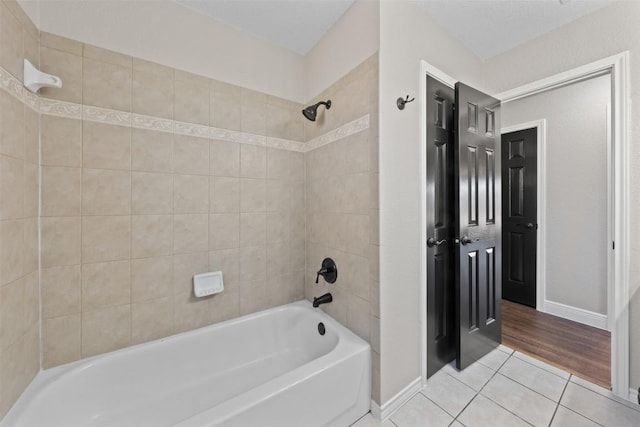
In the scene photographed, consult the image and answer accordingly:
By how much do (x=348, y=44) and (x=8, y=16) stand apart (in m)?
1.63

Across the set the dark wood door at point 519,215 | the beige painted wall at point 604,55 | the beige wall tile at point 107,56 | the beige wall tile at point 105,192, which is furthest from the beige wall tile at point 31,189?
the dark wood door at point 519,215

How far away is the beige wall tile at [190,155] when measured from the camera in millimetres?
1603

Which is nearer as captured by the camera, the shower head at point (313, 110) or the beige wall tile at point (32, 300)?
the beige wall tile at point (32, 300)

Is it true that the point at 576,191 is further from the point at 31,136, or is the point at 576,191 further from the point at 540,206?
the point at 31,136

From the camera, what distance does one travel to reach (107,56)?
1.40 m

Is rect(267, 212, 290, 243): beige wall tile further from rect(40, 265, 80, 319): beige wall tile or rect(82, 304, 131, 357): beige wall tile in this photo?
rect(40, 265, 80, 319): beige wall tile

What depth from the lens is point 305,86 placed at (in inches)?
84.7

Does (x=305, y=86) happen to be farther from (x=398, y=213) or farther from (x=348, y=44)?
(x=398, y=213)

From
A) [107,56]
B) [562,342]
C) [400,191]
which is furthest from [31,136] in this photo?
[562,342]

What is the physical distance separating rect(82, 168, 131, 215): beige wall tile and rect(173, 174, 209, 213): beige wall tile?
0.80 feet

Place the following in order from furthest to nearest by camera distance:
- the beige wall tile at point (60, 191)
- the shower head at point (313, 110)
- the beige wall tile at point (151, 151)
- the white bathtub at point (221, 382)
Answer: the shower head at point (313, 110) → the beige wall tile at point (151, 151) → the beige wall tile at point (60, 191) → the white bathtub at point (221, 382)

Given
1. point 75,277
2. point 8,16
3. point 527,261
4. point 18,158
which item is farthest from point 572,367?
point 8,16

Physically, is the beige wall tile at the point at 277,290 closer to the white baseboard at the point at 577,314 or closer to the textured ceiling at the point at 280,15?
the textured ceiling at the point at 280,15

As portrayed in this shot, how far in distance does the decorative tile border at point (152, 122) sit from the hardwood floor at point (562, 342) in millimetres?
2247
